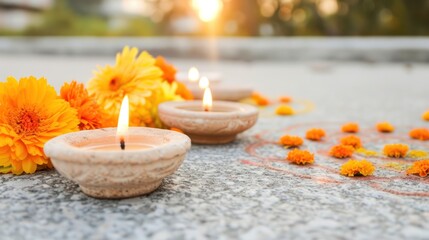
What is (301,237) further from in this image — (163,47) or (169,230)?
(163,47)

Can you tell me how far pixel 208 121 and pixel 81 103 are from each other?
52 centimetres

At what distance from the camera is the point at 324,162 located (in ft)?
6.17

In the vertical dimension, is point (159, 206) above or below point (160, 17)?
below

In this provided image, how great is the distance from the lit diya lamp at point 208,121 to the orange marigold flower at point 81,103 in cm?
37

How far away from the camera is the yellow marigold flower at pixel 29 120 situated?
1550 mm

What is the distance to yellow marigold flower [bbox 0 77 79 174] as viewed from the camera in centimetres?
155

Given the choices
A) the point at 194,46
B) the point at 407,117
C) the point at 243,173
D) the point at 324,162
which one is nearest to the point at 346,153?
the point at 324,162

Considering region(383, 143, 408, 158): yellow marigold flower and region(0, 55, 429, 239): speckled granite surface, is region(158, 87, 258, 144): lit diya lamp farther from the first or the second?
region(383, 143, 408, 158): yellow marigold flower

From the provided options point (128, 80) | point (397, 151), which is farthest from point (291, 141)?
point (128, 80)

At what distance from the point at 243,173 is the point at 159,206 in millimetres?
451

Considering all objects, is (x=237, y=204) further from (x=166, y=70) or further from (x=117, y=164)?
(x=166, y=70)

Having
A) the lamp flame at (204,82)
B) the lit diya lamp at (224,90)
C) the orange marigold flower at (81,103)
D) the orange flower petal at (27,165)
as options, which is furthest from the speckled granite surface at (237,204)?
the lit diya lamp at (224,90)

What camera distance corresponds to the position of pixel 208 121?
2.00 meters

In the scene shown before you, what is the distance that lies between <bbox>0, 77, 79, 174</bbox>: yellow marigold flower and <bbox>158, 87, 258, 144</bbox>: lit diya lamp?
50 cm
